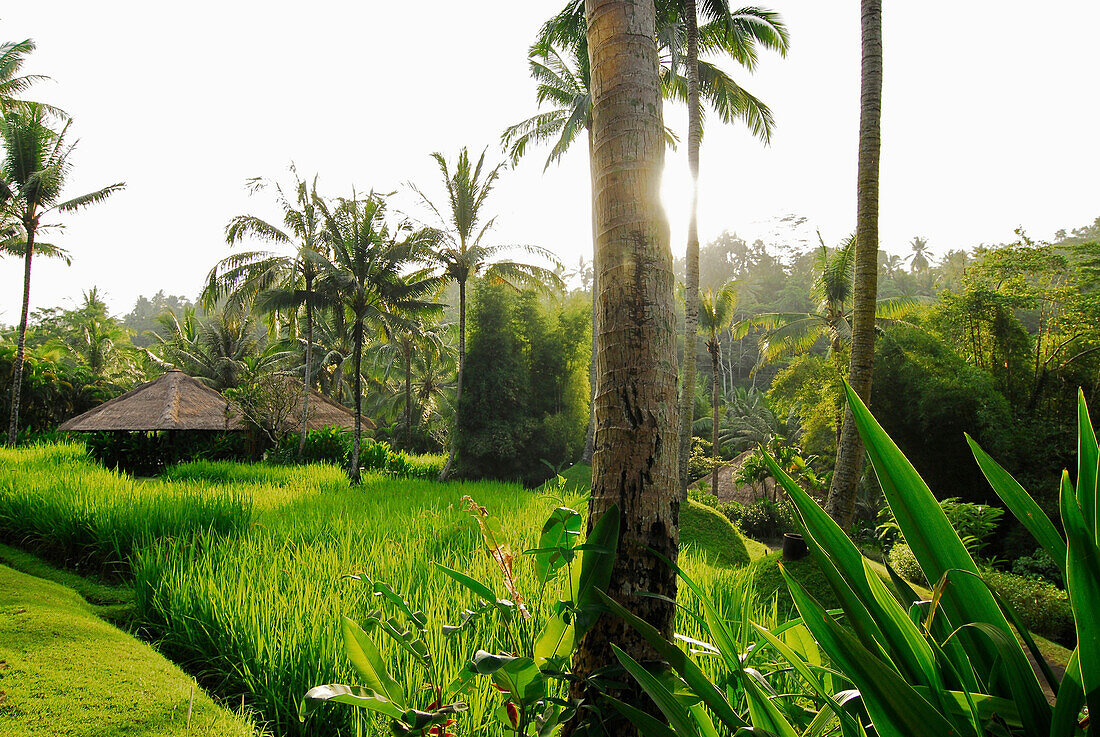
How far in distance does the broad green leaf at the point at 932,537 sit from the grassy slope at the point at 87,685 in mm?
2290

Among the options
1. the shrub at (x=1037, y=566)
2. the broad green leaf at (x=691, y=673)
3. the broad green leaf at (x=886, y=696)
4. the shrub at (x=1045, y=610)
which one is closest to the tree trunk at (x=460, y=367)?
the shrub at (x=1045, y=610)

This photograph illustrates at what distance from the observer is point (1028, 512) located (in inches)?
37.5

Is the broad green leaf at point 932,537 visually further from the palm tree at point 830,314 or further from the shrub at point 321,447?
the shrub at point 321,447

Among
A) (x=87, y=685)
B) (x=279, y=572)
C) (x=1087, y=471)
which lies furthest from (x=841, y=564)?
(x=279, y=572)

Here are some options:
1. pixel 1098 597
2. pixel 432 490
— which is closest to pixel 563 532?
pixel 1098 597

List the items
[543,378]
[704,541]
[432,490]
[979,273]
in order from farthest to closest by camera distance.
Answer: [543,378], [979,273], [432,490], [704,541]

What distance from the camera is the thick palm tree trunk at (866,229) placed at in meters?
5.67

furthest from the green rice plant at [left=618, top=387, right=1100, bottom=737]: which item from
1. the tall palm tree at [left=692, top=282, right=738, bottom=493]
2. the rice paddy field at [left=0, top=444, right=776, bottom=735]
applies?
the tall palm tree at [left=692, top=282, right=738, bottom=493]

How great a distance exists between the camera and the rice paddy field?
7.68ft

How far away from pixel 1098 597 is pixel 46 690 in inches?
130

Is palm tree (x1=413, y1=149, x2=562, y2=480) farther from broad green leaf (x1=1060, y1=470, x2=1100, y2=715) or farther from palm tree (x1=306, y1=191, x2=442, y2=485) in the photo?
broad green leaf (x1=1060, y1=470, x2=1100, y2=715)

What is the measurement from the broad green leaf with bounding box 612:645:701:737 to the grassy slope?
6.04ft

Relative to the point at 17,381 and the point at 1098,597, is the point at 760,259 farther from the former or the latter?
the point at 1098,597

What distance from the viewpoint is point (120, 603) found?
12.9 ft
